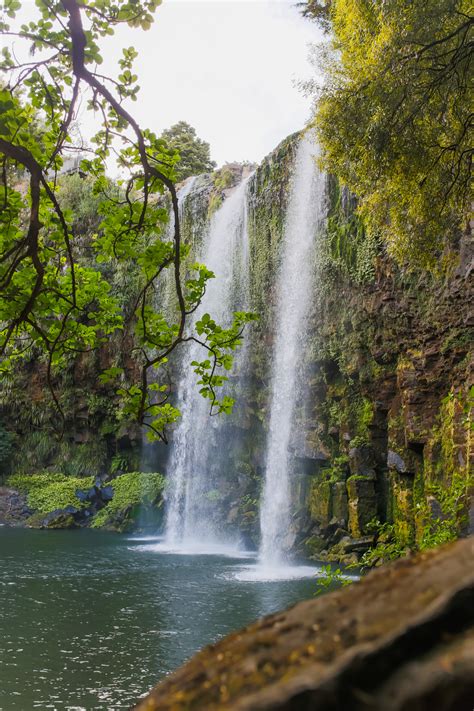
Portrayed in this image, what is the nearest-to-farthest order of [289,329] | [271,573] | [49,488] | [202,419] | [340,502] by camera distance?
[271,573] < [340,502] < [289,329] < [202,419] < [49,488]

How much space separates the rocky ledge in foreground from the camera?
0.77m

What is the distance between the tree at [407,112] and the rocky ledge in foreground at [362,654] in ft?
19.1

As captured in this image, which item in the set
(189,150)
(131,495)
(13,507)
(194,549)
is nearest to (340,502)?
(194,549)

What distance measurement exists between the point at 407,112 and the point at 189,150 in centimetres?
2943

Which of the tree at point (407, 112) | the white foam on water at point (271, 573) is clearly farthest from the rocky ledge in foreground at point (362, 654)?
the white foam on water at point (271, 573)

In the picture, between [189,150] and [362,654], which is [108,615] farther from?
[189,150]

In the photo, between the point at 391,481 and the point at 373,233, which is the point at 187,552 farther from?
the point at 373,233

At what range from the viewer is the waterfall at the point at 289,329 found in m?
16.7

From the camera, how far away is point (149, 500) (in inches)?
834

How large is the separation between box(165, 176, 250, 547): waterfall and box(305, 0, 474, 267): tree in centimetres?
1259

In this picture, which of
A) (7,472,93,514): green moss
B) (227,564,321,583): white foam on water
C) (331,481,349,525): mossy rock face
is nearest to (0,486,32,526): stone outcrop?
(7,472,93,514): green moss

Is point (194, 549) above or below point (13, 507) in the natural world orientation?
below

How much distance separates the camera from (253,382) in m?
19.1

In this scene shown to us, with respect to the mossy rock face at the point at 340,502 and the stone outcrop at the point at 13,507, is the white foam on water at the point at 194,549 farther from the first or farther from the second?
the stone outcrop at the point at 13,507
